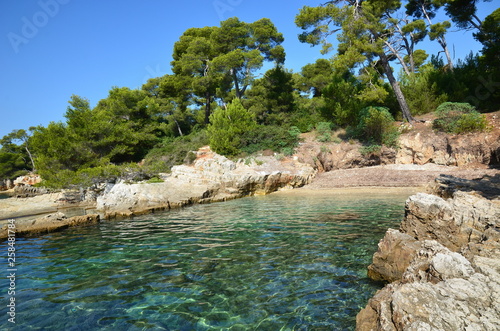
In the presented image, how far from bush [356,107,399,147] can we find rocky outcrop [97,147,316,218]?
609 centimetres

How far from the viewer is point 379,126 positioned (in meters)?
21.6

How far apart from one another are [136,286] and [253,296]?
223 cm

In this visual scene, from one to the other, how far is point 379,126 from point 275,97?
45.2ft

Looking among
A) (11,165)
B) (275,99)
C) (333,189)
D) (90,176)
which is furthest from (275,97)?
(11,165)

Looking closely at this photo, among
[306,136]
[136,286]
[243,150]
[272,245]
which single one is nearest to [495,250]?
[272,245]

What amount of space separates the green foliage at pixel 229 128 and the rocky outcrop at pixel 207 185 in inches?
50.5

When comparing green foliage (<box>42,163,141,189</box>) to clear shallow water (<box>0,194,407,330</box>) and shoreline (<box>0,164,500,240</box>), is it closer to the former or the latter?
shoreline (<box>0,164,500,240</box>)

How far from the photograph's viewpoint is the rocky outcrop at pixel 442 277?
2344 millimetres

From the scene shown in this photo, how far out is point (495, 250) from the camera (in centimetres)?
342

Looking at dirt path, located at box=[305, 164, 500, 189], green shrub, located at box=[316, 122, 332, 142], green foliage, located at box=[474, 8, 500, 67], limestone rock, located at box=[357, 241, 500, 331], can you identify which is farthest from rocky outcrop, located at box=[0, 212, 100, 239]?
green foliage, located at box=[474, 8, 500, 67]

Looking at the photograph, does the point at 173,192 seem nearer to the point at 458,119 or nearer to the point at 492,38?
the point at 458,119

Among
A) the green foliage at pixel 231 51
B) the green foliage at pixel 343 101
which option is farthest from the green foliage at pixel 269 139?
the green foliage at pixel 231 51

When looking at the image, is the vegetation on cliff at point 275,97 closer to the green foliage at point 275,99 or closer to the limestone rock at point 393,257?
the green foliage at point 275,99

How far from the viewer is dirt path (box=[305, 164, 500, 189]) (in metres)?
15.6
